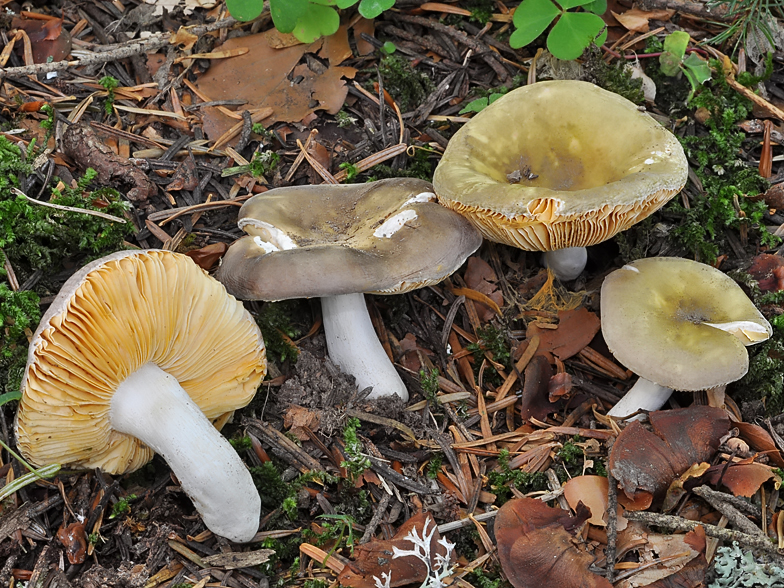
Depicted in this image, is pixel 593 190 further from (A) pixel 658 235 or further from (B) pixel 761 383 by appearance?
(B) pixel 761 383

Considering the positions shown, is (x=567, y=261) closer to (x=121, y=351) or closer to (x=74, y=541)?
(x=121, y=351)

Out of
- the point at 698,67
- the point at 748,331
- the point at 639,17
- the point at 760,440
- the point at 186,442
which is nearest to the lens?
the point at 186,442

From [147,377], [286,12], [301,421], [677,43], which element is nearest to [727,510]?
[301,421]

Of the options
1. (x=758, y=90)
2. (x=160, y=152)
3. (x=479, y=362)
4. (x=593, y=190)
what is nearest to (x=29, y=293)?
(x=160, y=152)

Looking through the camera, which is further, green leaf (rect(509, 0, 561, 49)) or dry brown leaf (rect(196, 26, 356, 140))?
dry brown leaf (rect(196, 26, 356, 140))

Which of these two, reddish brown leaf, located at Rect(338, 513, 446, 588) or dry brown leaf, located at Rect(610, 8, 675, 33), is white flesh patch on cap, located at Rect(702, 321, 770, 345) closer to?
reddish brown leaf, located at Rect(338, 513, 446, 588)

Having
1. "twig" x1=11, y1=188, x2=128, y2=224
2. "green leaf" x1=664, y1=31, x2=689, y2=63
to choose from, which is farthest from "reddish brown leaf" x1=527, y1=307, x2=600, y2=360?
"twig" x1=11, y1=188, x2=128, y2=224

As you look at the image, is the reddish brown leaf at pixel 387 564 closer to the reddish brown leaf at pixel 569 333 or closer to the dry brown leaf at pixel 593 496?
the dry brown leaf at pixel 593 496
